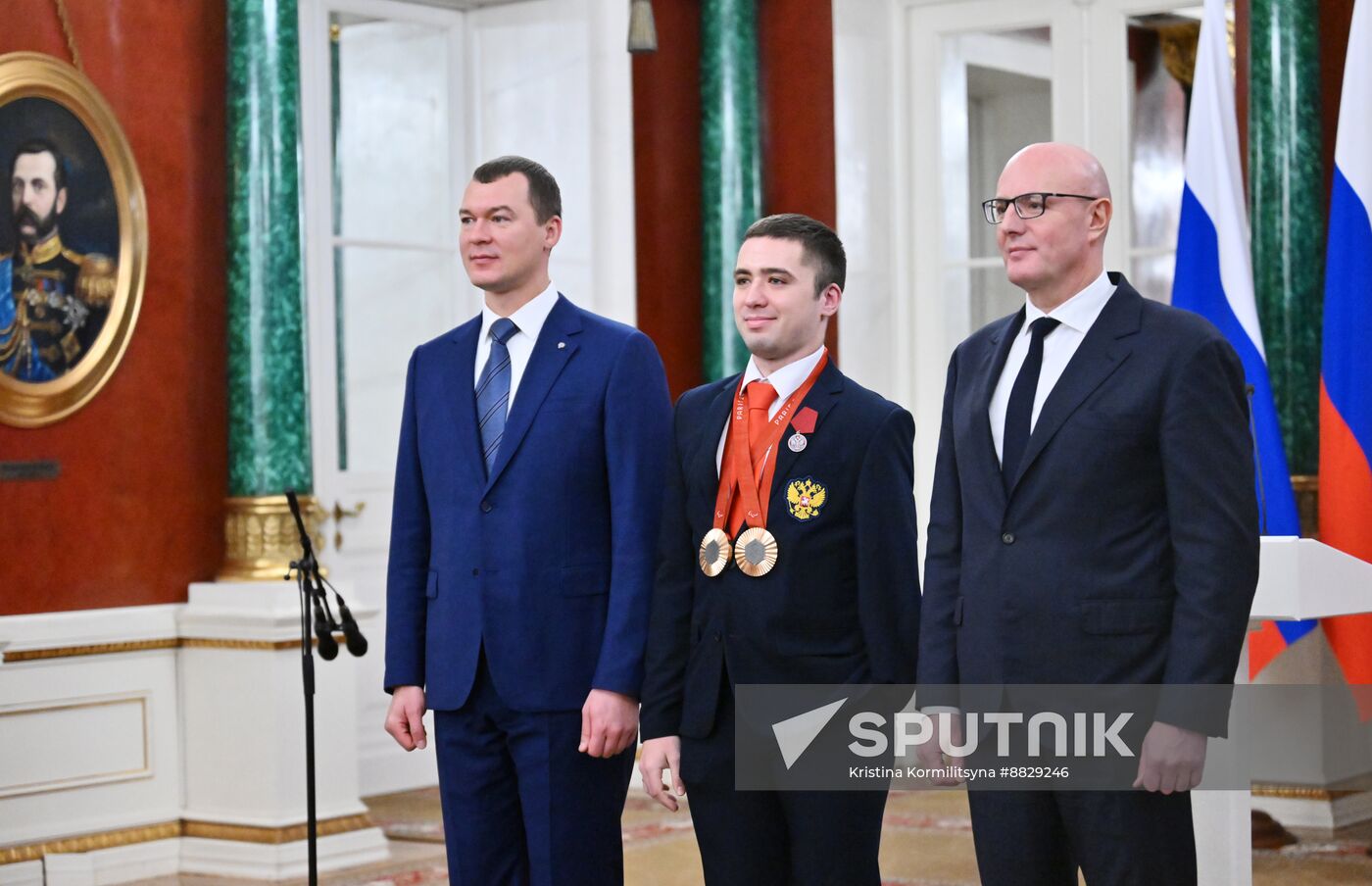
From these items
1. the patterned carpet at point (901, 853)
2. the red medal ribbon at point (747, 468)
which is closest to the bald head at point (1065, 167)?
the red medal ribbon at point (747, 468)

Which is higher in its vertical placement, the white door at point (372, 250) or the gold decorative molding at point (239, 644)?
the white door at point (372, 250)

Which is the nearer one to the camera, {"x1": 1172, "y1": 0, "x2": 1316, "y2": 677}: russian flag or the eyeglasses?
the eyeglasses

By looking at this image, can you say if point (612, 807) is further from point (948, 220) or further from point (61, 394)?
point (948, 220)

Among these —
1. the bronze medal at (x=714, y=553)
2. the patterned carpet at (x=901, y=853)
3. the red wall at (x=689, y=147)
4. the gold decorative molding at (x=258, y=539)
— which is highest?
the red wall at (x=689, y=147)

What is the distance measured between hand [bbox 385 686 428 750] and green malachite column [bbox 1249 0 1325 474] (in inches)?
136

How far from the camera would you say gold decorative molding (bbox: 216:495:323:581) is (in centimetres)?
552

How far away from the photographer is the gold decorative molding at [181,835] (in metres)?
5.16

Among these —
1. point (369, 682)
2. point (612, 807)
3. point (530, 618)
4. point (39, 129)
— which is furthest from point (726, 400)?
point (369, 682)

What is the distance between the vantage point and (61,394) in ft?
17.4

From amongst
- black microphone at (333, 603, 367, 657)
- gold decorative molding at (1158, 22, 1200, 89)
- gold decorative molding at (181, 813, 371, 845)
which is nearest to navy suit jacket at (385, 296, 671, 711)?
black microphone at (333, 603, 367, 657)

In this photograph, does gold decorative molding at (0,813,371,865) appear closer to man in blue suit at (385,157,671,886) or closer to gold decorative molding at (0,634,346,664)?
gold decorative molding at (0,634,346,664)

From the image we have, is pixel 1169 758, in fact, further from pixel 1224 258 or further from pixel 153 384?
pixel 153 384

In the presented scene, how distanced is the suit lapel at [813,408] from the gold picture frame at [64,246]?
318 centimetres

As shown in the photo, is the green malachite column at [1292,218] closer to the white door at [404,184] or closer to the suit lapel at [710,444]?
the white door at [404,184]
